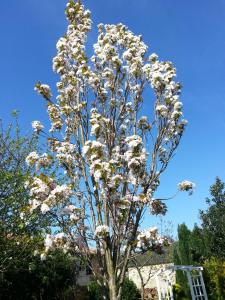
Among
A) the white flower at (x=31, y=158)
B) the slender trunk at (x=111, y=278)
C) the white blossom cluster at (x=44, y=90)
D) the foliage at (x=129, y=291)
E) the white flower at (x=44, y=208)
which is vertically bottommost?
the foliage at (x=129, y=291)

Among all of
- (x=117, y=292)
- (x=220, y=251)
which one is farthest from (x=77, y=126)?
(x=220, y=251)

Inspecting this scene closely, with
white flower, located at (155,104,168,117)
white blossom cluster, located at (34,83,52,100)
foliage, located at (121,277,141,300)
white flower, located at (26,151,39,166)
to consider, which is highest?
white blossom cluster, located at (34,83,52,100)

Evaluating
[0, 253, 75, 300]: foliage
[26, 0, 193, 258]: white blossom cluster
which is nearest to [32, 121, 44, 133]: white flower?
[26, 0, 193, 258]: white blossom cluster

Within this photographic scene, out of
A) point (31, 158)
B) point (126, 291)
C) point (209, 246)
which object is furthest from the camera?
point (209, 246)

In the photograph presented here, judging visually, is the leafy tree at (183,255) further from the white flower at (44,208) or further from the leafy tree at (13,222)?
the white flower at (44,208)

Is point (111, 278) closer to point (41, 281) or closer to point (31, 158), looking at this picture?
point (31, 158)

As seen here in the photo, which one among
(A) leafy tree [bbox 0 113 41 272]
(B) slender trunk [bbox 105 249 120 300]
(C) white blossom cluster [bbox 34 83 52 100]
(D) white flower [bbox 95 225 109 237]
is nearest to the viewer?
(D) white flower [bbox 95 225 109 237]

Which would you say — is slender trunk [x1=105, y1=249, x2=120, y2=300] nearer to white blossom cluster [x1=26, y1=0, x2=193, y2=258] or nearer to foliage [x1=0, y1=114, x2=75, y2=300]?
white blossom cluster [x1=26, y1=0, x2=193, y2=258]

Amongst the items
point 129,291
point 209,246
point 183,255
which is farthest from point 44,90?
point 209,246

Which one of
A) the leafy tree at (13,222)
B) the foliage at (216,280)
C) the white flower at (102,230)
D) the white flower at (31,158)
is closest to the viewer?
the white flower at (102,230)

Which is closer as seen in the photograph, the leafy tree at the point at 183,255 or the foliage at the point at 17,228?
the foliage at the point at 17,228

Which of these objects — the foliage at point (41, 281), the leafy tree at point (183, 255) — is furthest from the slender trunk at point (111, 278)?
the leafy tree at point (183, 255)

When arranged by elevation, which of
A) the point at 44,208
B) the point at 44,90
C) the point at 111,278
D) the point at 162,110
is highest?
the point at 44,90

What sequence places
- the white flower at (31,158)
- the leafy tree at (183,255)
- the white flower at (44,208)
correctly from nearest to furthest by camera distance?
the white flower at (44,208) < the white flower at (31,158) < the leafy tree at (183,255)
